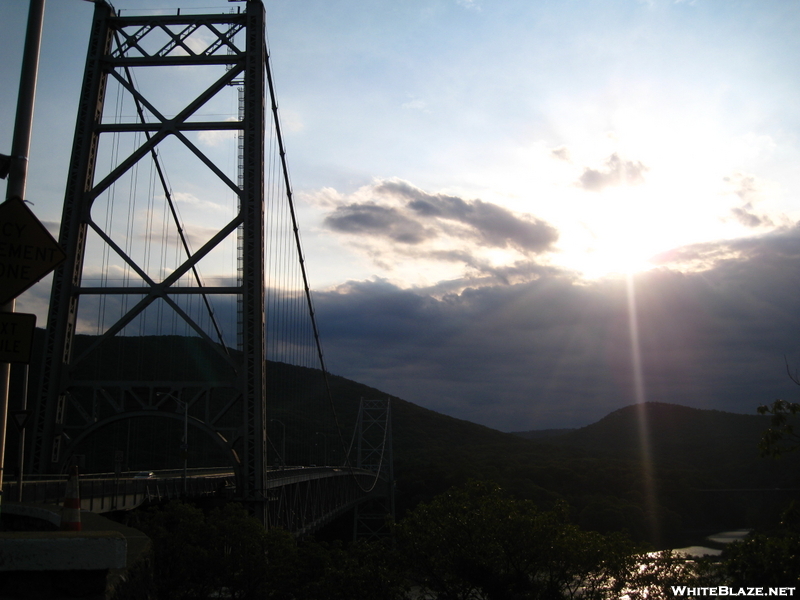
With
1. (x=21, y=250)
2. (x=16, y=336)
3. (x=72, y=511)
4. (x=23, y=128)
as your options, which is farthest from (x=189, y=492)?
(x=21, y=250)

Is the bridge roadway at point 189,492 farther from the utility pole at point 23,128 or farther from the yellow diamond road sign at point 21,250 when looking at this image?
the yellow diamond road sign at point 21,250

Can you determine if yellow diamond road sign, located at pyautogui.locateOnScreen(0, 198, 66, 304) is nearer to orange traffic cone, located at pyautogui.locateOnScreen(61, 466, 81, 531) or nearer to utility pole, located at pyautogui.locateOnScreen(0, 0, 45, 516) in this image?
utility pole, located at pyautogui.locateOnScreen(0, 0, 45, 516)

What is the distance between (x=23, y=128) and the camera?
18.2ft

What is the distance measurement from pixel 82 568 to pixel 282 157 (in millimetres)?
35757

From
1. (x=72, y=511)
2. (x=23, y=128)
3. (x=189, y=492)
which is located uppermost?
(x=23, y=128)

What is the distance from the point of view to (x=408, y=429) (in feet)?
414

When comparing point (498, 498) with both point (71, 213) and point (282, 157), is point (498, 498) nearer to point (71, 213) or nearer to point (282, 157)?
point (71, 213)

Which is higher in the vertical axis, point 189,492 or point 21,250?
point 21,250

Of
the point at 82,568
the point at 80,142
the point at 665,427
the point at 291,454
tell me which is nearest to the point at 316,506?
the point at 80,142

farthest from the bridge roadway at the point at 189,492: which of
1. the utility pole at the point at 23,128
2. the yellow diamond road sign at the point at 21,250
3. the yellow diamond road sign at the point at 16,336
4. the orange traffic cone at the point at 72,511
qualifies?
the yellow diamond road sign at the point at 21,250

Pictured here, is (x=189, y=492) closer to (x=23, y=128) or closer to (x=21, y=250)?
(x=23, y=128)

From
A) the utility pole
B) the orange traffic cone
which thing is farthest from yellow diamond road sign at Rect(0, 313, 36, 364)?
the orange traffic cone

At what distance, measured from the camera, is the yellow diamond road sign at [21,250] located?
473 cm

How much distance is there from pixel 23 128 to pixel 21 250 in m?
1.36
